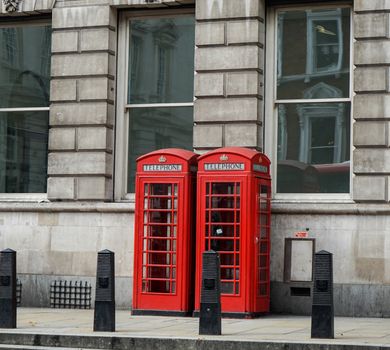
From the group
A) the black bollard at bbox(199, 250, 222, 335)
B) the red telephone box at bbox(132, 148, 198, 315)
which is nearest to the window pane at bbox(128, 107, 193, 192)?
the red telephone box at bbox(132, 148, 198, 315)

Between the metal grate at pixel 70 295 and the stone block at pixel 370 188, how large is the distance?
16.3ft

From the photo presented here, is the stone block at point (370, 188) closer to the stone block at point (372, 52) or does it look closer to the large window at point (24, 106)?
the stone block at point (372, 52)

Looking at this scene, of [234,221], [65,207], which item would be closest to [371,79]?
[234,221]

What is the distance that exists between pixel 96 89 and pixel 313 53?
3.89 m

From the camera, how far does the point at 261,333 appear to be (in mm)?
13453

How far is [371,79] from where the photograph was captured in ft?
55.4

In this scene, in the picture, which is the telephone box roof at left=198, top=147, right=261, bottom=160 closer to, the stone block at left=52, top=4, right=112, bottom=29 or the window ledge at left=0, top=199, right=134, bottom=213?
the window ledge at left=0, top=199, right=134, bottom=213

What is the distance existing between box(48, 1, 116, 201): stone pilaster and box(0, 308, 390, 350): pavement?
345cm

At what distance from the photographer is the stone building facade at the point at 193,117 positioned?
16812 millimetres

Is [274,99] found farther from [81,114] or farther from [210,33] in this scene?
[81,114]

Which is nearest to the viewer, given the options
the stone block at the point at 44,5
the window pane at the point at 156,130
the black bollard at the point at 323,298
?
the black bollard at the point at 323,298

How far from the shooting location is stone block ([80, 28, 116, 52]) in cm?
1864

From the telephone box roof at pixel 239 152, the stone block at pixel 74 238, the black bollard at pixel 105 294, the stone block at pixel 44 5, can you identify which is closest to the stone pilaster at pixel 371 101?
the telephone box roof at pixel 239 152

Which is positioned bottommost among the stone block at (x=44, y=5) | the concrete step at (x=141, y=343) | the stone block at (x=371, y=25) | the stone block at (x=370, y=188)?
the concrete step at (x=141, y=343)
